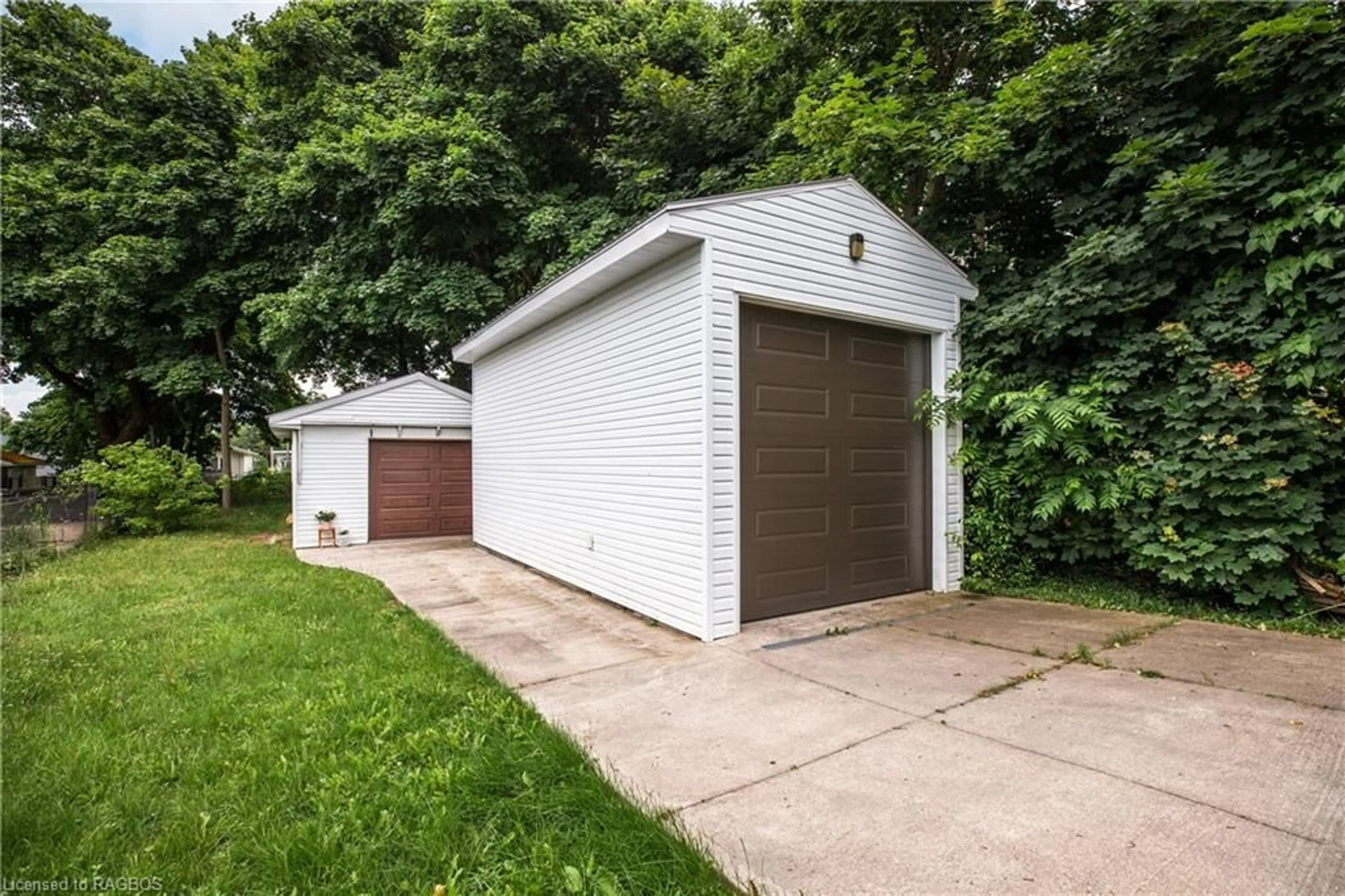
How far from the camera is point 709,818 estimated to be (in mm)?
2166

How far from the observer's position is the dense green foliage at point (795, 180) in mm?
4441

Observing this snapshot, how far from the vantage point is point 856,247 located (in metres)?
5.23

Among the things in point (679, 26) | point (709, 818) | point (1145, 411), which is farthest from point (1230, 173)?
point (679, 26)

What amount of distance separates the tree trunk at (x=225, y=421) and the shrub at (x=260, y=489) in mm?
1687

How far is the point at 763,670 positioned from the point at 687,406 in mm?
1923

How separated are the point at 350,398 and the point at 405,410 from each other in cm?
92

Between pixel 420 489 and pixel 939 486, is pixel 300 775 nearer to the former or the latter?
pixel 939 486

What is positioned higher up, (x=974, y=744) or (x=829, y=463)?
(x=829, y=463)

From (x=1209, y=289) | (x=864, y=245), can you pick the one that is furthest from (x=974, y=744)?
(x=1209, y=289)

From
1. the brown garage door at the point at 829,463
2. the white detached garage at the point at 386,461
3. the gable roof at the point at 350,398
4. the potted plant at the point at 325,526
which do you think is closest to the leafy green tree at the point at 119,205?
the white detached garage at the point at 386,461

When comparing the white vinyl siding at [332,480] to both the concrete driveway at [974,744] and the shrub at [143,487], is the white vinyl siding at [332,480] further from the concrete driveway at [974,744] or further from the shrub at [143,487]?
the concrete driveway at [974,744]

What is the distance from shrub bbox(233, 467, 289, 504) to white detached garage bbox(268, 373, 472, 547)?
8.20m

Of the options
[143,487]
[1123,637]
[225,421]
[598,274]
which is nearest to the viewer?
[1123,637]

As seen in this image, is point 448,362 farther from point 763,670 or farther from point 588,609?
point 763,670
